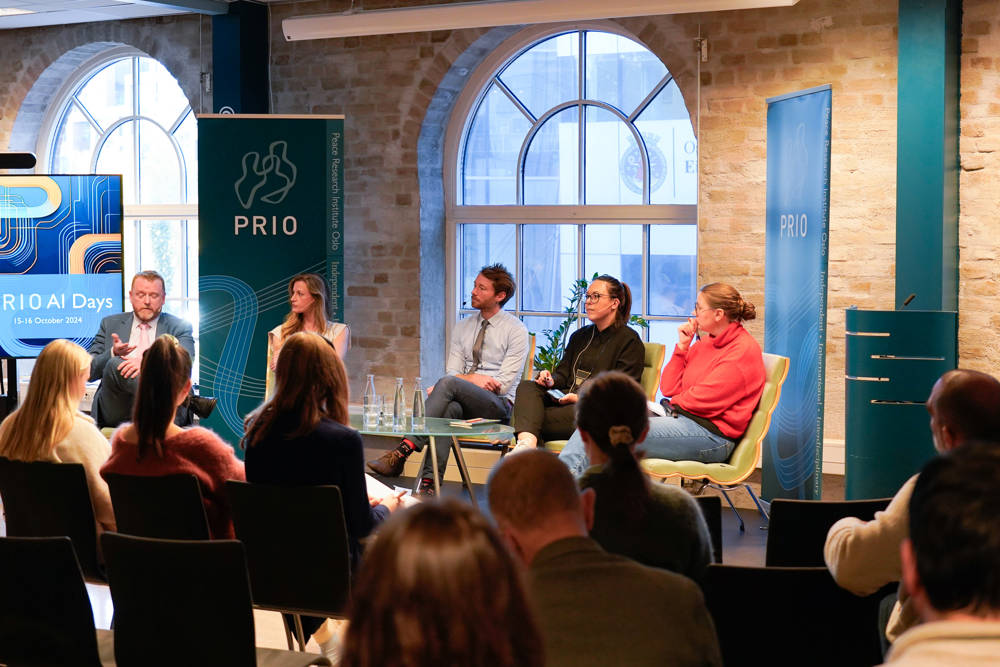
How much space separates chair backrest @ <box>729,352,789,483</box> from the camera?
5777 millimetres

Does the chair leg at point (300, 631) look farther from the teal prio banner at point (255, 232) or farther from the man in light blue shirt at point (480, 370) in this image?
the teal prio banner at point (255, 232)

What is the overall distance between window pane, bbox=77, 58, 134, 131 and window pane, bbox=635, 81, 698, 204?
4660mm

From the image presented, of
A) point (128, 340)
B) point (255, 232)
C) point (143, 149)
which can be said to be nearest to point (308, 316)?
point (255, 232)

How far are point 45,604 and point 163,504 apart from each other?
0.69 metres

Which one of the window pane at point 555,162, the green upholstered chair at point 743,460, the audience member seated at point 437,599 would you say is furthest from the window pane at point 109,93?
the audience member seated at point 437,599

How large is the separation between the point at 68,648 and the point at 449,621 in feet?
6.84

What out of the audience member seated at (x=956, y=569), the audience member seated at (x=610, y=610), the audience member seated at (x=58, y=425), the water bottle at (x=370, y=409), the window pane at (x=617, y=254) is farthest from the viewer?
the window pane at (x=617, y=254)

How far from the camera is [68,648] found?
2.84m

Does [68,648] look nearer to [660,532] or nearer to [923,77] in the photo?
[660,532]

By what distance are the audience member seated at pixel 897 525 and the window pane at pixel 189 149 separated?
301 inches

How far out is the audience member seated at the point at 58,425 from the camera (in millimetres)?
3799

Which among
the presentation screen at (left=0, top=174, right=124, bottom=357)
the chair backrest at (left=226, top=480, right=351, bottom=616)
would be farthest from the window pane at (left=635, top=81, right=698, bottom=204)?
the chair backrest at (left=226, top=480, right=351, bottom=616)

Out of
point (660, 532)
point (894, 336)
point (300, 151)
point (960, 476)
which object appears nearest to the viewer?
point (960, 476)

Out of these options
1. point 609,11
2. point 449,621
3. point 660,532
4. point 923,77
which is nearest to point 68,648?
point 660,532
